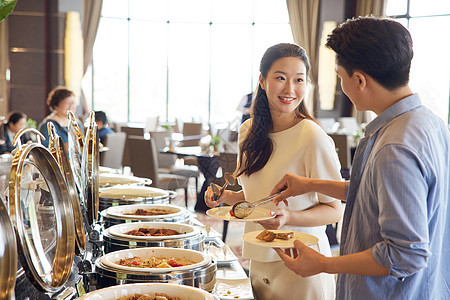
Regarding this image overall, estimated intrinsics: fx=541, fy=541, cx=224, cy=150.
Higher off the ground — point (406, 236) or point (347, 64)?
point (347, 64)

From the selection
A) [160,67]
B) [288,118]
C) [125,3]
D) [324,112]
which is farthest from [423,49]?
[288,118]

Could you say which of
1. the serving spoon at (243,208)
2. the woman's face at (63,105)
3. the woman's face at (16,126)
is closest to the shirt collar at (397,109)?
the serving spoon at (243,208)

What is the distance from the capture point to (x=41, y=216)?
1.02m

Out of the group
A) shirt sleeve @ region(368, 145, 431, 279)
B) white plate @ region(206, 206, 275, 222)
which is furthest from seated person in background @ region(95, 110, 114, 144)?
shirt sleeve @ region(368, 145, 431, 279)

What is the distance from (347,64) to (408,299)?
0.51m

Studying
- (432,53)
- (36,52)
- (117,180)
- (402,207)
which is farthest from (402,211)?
(432,53)

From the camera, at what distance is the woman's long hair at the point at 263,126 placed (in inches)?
71.1

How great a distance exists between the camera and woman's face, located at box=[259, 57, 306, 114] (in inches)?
70.1

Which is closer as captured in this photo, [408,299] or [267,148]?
[408,299]

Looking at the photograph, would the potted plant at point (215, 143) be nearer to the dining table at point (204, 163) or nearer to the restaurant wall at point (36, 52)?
the dining table at point (204, 163)

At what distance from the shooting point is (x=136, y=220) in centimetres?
165

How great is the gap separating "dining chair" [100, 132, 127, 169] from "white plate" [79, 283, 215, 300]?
15.1 ft

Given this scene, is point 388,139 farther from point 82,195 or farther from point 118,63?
point 118,63

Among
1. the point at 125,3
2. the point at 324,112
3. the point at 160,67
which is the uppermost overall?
the point at 125,3
